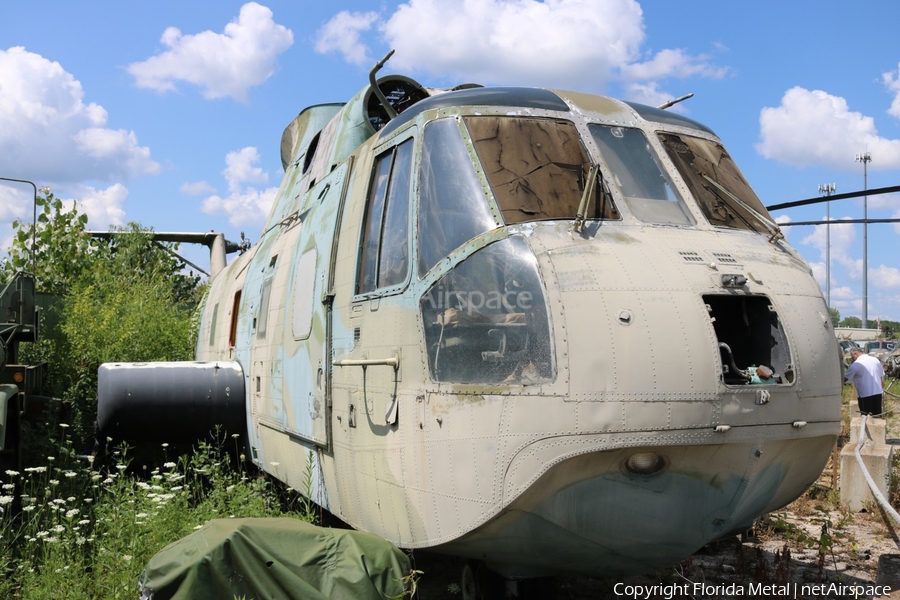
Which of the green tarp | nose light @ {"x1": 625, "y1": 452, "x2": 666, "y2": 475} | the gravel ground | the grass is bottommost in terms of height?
the gravel ground

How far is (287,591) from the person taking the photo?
384 cm

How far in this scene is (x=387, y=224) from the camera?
185 inches

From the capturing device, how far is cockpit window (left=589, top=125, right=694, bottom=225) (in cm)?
437

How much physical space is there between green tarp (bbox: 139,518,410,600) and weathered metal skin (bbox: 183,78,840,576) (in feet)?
0.94

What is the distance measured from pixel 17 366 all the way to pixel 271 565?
4.44 meters

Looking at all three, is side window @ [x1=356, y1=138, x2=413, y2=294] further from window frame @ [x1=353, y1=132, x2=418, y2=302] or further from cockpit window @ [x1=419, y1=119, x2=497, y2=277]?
cockpit window @ [x1=419, y1=119, x2=497, y2=277]

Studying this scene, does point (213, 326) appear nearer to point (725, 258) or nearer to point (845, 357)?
point (725, 258)

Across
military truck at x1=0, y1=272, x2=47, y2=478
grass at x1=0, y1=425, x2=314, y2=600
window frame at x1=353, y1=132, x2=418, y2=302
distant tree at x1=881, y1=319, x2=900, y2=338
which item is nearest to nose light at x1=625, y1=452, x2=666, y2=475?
window frame at x1=353, y1=132, x2=418, y2=302

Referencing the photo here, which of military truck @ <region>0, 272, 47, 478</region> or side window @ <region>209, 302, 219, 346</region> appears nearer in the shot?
military truck @ <region>0, 272, 47, 478</region>

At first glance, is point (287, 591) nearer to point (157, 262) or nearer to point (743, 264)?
point (743, 264)

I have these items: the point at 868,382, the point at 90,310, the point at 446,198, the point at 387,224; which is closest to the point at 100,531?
the point at 387,224

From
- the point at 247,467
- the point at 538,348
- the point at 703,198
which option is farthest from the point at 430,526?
the point at 247,467

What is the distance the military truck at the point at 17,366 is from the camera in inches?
261

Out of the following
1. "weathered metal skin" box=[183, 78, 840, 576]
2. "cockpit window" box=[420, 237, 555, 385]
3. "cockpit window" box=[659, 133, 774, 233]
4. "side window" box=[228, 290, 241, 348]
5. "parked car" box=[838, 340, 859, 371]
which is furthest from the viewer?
"side window" box=[228, 290, 241, 348]
